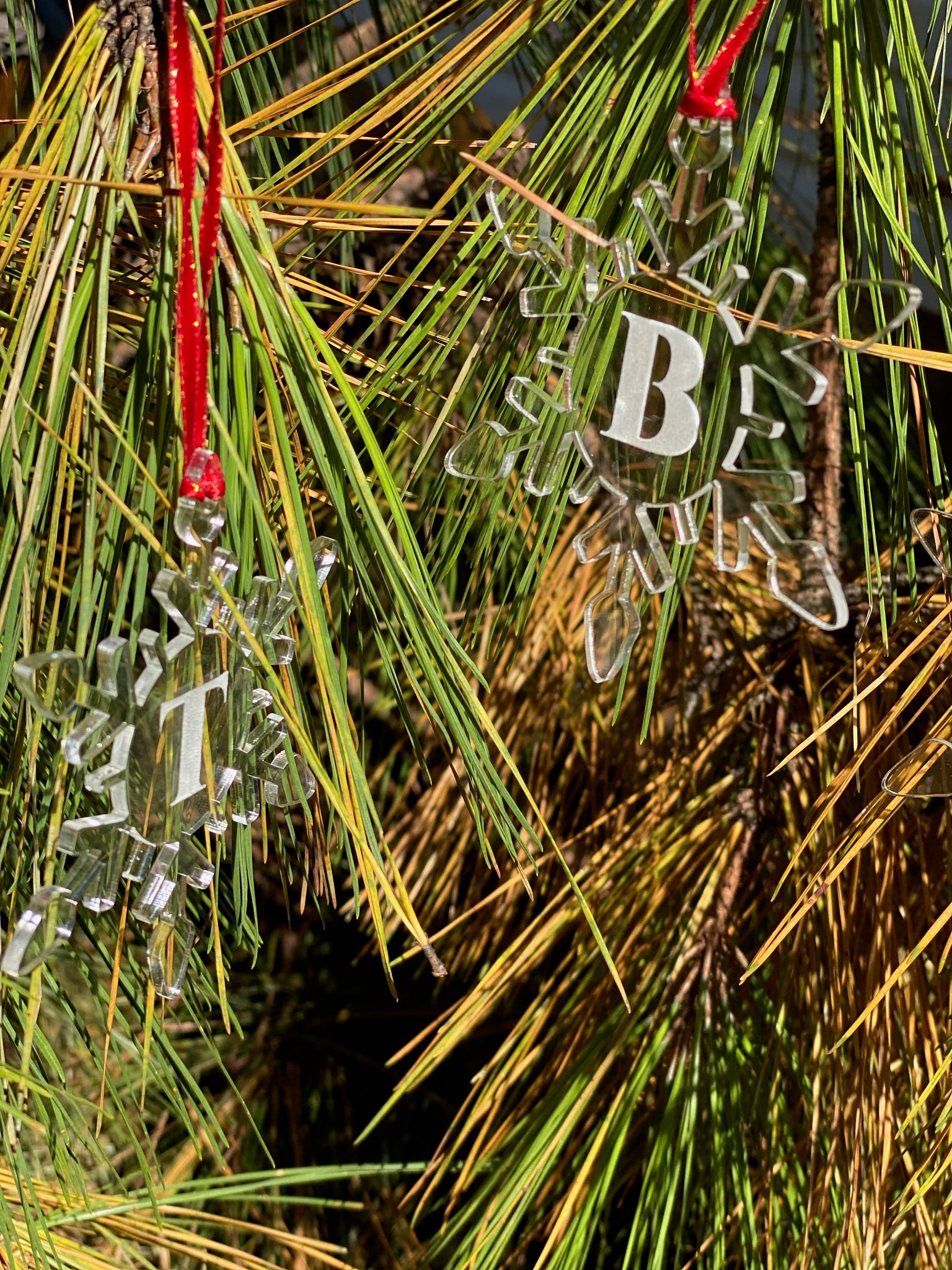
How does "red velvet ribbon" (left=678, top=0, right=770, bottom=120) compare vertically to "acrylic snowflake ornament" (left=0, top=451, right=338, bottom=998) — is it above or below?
above

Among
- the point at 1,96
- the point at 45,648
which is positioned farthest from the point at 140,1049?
the point at 1,96

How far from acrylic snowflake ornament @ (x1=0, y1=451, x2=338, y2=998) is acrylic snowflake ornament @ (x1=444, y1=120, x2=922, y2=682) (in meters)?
0.05

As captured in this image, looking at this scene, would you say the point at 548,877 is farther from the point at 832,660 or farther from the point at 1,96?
the point at 1,96

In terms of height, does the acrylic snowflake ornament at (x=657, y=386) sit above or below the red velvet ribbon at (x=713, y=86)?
below

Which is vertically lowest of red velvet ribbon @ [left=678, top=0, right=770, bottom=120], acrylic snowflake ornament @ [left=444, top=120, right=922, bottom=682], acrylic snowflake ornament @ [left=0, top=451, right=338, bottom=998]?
acrylic snowflake ornament @ [left=0, top=451, right=338, bottom=998]

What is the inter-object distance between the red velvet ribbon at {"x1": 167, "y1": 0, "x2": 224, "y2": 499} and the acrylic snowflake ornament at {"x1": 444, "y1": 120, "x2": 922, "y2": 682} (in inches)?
1.9

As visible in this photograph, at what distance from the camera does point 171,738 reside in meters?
0.19

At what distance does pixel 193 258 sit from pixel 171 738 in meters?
0.08

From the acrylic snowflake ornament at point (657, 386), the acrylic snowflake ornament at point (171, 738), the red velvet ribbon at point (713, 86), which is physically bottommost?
the acrylic snowflake ornament at point (171, 738)

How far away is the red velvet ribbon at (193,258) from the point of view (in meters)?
0.19

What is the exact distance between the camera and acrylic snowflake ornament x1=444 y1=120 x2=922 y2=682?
0.63 ft

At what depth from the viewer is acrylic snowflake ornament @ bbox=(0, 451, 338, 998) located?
7.3 inches

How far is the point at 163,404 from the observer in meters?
0.21

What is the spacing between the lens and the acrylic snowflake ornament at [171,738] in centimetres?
18
